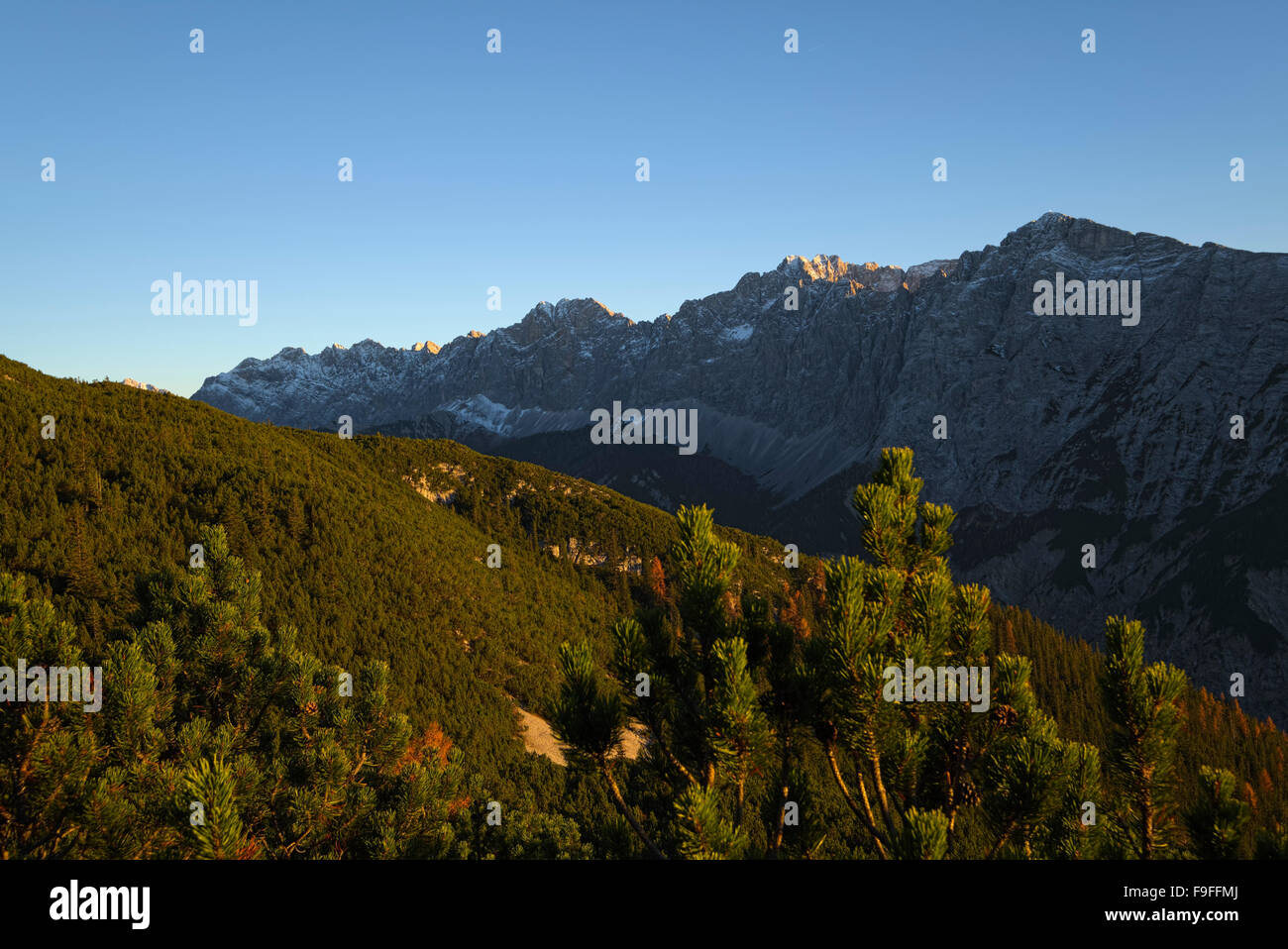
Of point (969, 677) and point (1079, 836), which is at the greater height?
point (969, 677)

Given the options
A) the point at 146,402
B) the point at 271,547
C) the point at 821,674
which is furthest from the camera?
the point at 146,402

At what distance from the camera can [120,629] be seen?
1988cm

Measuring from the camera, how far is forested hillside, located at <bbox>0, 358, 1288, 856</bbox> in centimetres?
968

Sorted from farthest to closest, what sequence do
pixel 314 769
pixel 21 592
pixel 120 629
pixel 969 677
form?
pixel 120 629 < pixel 314 769 < pixel 21 592 < pixel 969 677

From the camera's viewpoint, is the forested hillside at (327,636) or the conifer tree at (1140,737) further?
the forested hillside at (327,636)

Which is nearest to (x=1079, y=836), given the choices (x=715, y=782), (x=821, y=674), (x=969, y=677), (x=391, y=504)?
(x=969, y=677)

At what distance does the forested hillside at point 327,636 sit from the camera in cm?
968

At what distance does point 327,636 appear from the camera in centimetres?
12306

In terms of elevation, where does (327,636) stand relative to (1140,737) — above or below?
below

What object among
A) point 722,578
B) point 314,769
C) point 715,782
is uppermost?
point 722,578

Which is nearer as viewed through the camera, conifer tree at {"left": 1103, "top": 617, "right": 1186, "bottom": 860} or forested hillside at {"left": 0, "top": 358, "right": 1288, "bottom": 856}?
conifer tree at {"left": 1103, "top": 617, "right": 1186, "bottom": 860}

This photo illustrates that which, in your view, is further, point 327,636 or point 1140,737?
point 327,636
